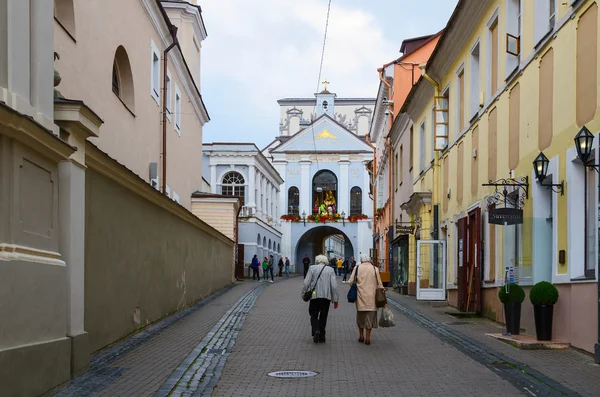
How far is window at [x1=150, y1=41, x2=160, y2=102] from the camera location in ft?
79.8

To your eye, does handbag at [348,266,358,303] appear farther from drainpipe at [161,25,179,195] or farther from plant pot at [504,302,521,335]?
drainpipe at [161,25,179,195]

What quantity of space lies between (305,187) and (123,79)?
161 ft

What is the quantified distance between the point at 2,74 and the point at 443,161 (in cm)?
1746

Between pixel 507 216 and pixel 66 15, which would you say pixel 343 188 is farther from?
pixel 507 216

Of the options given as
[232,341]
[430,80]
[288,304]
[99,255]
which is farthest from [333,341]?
[430,80]

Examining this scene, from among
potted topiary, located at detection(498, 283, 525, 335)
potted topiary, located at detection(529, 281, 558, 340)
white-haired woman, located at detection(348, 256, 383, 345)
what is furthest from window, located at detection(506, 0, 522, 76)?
potted topiary, located at detection(529, 281, 558, 340)

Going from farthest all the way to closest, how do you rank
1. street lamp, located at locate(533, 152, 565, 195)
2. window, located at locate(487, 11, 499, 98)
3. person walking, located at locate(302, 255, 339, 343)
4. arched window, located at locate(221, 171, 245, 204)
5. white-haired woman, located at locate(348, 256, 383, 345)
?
1. arched window, located at locate(221, 171, 245, 204)
2. window, located at locate(487, 11, 499, 98)
3. person walking, located at locate(302, 255, 339, 343)
4. white-haired woman, located at locate(348, 256, 383, 345)
5. street lamp, located at locate(533, 152, 565, 195)

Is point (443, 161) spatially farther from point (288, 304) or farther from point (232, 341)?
point (232, 341)

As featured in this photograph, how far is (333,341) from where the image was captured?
46.8 feet

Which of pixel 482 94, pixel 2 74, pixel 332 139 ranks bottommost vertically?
pixel 2 74

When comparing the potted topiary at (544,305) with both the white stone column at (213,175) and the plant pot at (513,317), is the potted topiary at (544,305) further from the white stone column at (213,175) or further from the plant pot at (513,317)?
the white stone column at (213,175)

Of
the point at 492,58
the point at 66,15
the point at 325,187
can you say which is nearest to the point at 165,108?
the point at 66,15

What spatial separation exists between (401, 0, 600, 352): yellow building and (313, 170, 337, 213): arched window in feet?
144

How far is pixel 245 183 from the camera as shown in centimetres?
5825
